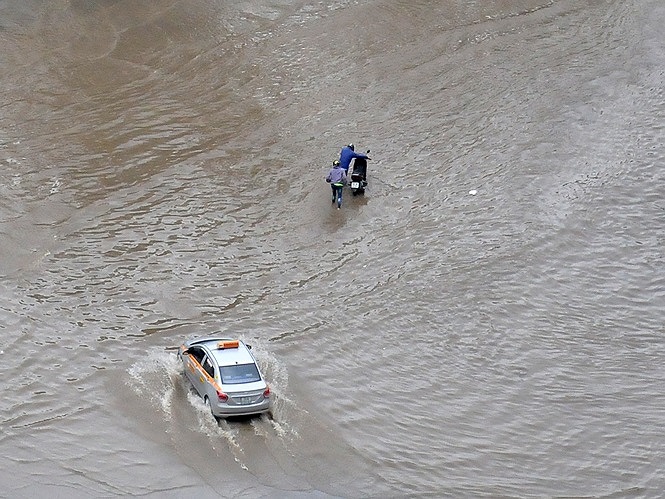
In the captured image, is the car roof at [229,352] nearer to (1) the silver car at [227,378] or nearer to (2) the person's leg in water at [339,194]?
(1) the silver car at [227,378]

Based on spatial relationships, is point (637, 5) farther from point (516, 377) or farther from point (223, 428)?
point (223, 428)

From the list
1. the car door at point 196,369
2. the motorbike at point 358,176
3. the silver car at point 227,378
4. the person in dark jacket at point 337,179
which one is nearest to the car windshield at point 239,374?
the silver car at point 227,378

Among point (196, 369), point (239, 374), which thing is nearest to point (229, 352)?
point (239, 374)

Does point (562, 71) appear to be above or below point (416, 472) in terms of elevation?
above

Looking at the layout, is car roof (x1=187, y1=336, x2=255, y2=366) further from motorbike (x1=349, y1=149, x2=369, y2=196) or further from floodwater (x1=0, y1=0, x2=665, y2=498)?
motorbike (x1=349, y1=149, x2=369, y2=196)

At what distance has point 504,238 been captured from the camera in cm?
3055

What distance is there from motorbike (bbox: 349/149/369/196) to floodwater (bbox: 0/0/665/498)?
306 mm

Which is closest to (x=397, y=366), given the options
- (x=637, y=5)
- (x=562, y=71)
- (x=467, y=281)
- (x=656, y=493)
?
(x=467, y=281)

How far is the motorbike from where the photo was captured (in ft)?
106

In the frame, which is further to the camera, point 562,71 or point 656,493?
point 562,71

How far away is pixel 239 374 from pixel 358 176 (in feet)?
40.1

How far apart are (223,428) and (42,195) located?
44.4 feet

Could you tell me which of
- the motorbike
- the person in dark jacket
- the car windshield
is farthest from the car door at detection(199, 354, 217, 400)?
the motorbike

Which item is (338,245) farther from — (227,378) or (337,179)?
(227,378)
